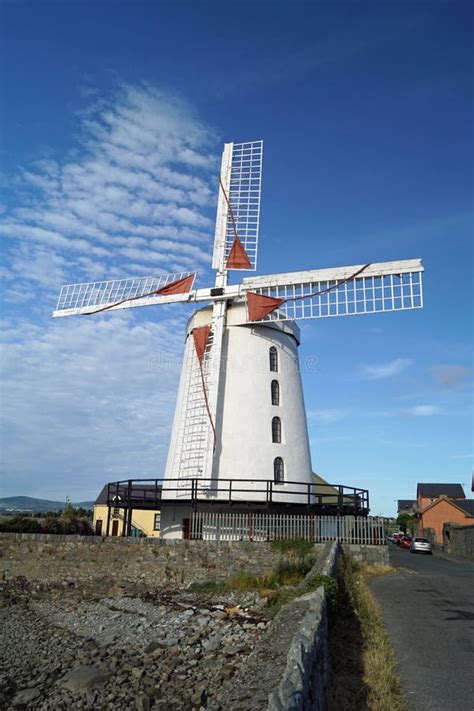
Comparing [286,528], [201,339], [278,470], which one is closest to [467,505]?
[278,470]

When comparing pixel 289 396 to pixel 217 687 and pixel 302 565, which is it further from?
pixel 217 687

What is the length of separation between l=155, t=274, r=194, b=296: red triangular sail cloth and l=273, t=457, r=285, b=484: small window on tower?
8184mm

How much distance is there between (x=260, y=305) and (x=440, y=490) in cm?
6411

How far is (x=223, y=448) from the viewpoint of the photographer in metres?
22.2

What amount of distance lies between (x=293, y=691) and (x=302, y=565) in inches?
529

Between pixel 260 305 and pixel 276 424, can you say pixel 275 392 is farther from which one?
pixel 260 305

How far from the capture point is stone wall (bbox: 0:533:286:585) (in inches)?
715

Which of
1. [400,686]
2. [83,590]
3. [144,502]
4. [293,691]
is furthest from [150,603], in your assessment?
[293,691]

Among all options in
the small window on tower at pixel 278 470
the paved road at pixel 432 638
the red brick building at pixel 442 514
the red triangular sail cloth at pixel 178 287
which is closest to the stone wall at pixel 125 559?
the paved road at pixel 432 638

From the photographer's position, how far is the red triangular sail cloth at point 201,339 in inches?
938

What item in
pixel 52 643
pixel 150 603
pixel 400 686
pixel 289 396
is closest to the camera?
pixel 400 686

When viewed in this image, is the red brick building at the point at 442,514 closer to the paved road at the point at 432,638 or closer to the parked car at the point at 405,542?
the parked car at the point at 405,542

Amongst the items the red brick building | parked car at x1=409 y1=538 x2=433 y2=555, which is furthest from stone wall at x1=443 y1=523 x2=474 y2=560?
the red brick building

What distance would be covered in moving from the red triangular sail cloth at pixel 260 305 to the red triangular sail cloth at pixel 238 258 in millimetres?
2031
